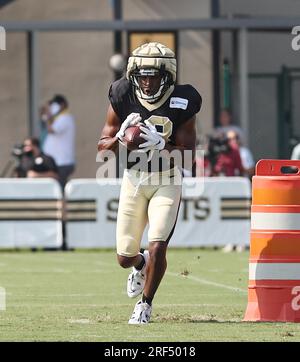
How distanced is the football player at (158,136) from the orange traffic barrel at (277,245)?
2.21 ft

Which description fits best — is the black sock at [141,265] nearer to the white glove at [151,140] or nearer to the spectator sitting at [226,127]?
the white glove at [151,140]

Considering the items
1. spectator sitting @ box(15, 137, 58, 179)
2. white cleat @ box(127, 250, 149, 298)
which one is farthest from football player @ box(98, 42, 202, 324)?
spectator sitting @ box(15, 137, 58, 179)

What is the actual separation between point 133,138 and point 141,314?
1344 mm

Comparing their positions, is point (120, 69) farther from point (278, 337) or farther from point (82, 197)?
point (278, 337)

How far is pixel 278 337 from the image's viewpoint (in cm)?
912

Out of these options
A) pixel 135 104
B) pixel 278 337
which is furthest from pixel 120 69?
pixel 278 337

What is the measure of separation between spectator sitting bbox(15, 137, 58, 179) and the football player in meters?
9.36

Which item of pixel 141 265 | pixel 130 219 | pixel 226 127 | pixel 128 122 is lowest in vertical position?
pixel 141 265

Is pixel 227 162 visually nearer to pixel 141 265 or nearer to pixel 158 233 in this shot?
pixel 141 265

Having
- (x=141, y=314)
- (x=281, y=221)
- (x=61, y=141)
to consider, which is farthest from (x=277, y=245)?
(x=61, y=141)

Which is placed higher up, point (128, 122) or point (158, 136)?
point (128, 122)

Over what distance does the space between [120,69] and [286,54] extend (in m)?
3.67

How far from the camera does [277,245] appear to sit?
33.6 feet

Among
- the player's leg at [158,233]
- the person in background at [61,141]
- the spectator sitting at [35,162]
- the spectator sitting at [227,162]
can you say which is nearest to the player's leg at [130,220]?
the player's leg at [158,233]
